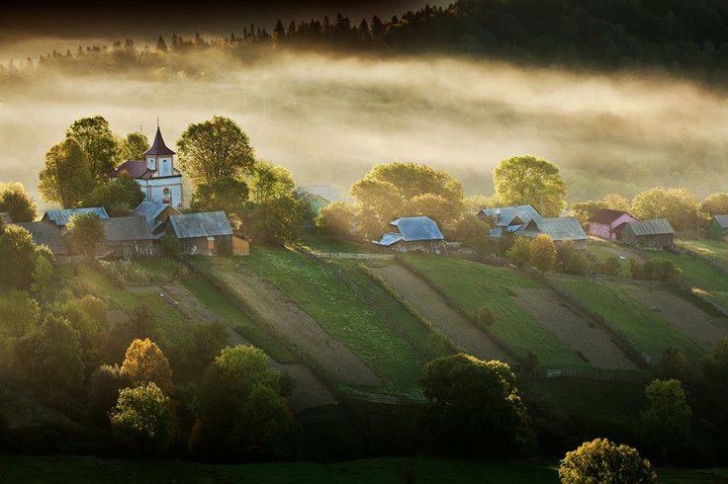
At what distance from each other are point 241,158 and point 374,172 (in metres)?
18.8

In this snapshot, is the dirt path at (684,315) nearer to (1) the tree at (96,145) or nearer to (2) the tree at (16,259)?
(1) the tree at (96,145)

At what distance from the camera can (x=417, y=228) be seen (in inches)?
4685

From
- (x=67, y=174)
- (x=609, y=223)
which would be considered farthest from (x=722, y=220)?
(x=67, y=174)

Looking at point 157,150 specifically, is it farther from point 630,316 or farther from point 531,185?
point 531,185

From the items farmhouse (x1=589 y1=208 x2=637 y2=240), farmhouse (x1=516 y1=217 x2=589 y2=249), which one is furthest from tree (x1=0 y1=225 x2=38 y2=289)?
farmhouse (x1=589 y1=208 x2=637 y2=240)

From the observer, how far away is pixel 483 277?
11006 cm

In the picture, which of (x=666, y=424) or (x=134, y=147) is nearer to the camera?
(x=666, y=424)

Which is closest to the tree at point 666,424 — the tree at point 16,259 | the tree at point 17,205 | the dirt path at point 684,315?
the dirt path at point 684,315

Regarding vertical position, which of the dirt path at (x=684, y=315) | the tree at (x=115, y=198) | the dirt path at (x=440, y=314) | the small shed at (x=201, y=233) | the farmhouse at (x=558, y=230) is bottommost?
the dirt path at (x=684, y=315)

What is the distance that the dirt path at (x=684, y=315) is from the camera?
10525cm

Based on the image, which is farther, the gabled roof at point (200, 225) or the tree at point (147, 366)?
the gabled roof at point (200, 225)

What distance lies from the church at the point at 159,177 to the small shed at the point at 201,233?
1049 cm

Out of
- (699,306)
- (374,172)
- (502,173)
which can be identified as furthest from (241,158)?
(699,306)

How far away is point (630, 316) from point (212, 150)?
160 feet
